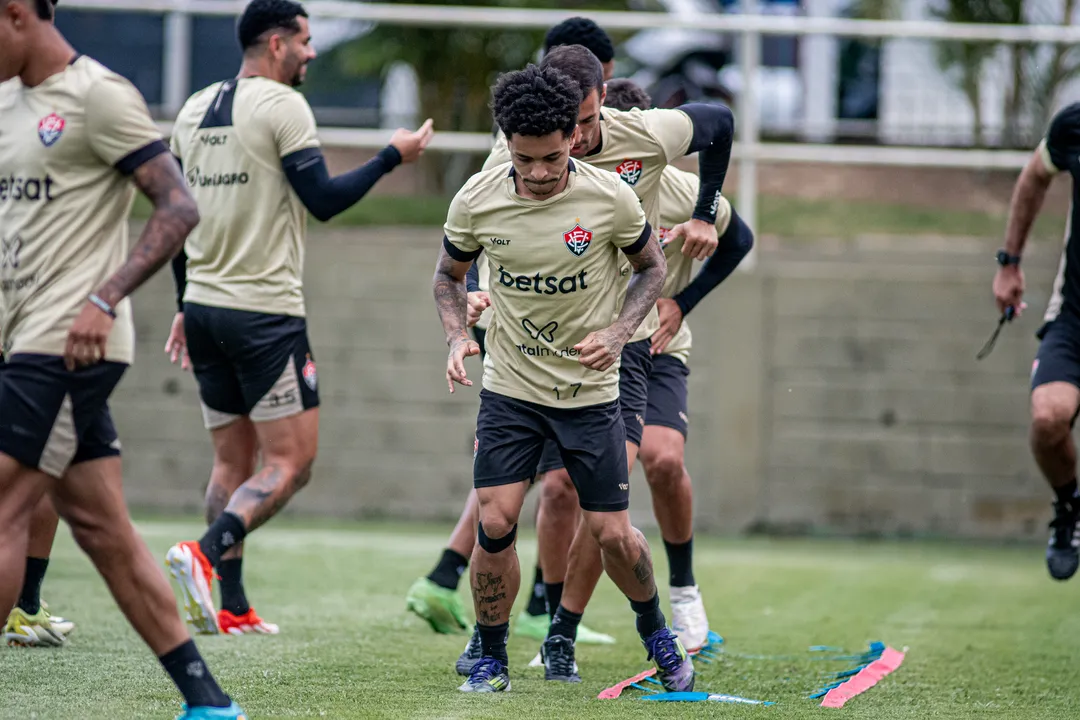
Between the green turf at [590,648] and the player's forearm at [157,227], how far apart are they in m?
1.28

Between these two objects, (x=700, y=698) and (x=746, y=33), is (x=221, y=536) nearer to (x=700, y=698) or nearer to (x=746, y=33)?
(x=700, y=698)

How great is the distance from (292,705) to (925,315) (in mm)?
8313

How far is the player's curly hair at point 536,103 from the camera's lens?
4254mm

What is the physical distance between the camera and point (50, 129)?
3.61 metres

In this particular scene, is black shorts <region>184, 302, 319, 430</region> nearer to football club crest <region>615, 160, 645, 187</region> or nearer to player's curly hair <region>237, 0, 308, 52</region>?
player's curly hair <region>237, 0, 308, 52</region>

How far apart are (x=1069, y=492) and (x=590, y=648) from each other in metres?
2.40

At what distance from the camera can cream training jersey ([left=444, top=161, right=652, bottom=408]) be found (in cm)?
449

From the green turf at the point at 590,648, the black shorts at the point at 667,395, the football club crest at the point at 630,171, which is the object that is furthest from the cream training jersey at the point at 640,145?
the green turf at the point at 590,648

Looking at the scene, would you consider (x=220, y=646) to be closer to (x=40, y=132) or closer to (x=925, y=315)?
(x=40, y=132)

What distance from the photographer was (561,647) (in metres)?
5.03

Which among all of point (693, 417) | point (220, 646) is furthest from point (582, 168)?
point (693, 417)

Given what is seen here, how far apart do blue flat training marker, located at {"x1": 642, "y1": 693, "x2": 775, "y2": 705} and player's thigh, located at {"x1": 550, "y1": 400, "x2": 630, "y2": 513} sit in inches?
25.4

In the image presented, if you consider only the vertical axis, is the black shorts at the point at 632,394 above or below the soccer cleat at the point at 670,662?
above

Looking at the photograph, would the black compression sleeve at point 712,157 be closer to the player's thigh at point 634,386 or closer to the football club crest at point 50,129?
the player's thigh at point 634,386
